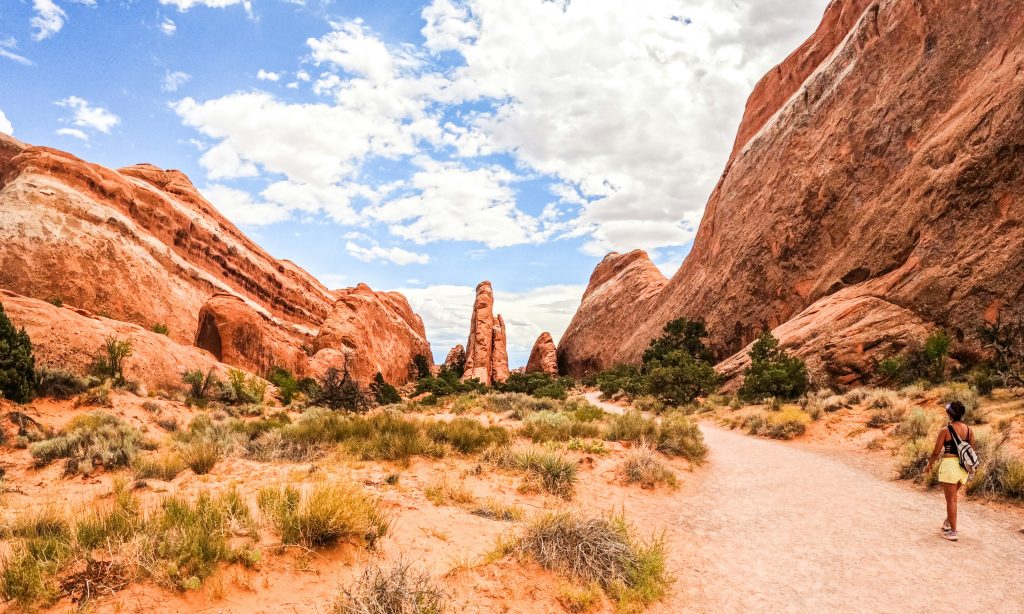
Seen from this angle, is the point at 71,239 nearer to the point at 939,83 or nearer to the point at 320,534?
the point at 320,534

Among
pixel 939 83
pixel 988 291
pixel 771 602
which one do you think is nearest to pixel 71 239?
pixel 771 602

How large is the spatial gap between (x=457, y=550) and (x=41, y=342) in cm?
1997

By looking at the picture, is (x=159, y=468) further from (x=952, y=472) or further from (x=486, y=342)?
(x=486, y=342)

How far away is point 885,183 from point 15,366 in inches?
1523

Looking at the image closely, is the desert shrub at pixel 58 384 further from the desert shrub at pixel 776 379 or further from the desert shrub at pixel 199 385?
the desert shrub at pixel 776 379

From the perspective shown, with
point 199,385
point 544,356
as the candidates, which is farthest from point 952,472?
point 544,356

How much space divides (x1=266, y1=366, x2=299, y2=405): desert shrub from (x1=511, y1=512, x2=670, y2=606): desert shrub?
923 inches

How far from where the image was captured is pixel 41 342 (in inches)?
674

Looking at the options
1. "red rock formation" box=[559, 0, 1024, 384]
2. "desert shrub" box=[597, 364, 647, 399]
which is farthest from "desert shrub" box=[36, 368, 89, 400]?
"red rock formation" box=[559, 0, 1024, 384]

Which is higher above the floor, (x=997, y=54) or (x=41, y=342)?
(x=997, y=54)

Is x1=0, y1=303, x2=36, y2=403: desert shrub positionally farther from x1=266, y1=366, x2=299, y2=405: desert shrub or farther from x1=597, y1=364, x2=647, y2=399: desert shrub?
x1=597, y1=364, x2=647, y2=399: desert shrub

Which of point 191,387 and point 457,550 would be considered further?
point 191,387

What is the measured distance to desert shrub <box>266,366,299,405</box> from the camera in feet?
84.4

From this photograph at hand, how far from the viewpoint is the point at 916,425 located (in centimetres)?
1203
